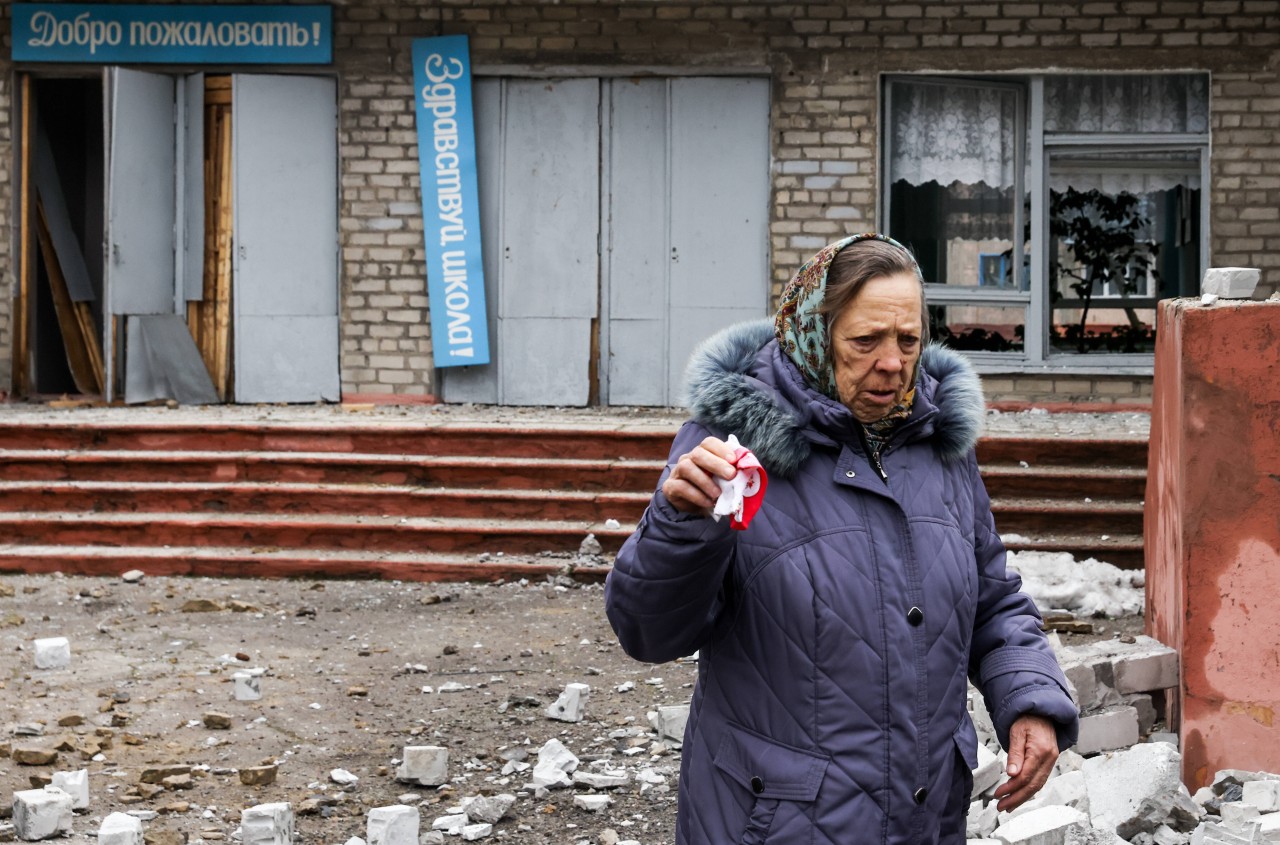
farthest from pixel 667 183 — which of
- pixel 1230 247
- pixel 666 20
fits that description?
pixel 1230 247

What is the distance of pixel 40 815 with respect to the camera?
4.76 meters

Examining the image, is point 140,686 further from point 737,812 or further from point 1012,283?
point 1012,283

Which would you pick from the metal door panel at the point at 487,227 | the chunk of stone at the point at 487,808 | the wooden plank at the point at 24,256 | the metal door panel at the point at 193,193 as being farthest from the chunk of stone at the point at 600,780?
the wooden plank at the point at 24,256

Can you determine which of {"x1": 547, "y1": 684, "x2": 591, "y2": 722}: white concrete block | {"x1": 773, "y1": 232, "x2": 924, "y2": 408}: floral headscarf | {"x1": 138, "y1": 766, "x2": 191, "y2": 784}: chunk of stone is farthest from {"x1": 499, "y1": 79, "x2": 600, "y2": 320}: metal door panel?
{"x1": 773, "y1": 232, "x2": 924, "y2": 408}: floral headscarf

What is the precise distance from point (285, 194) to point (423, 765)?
7824 millimetres

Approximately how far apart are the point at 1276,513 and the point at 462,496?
5.19 metres

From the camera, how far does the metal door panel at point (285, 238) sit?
40.2ft

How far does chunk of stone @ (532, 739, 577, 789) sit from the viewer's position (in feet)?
17.4

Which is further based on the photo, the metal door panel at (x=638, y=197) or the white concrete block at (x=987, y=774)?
the metal door panel at (x=638, y=197)

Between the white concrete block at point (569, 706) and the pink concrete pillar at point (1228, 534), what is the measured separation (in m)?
2.14

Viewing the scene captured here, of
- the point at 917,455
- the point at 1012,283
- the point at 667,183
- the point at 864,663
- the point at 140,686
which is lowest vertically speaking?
the point at 140,686

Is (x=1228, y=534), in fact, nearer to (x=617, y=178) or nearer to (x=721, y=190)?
(x=721, y=190)

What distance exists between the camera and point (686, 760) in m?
2.74

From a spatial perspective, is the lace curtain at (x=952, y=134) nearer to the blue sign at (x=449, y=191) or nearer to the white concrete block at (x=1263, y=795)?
the blue sign at (x=449, y=191)
